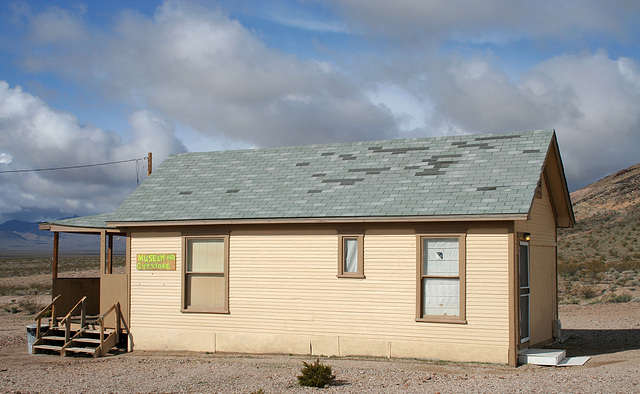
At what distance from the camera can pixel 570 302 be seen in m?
25.2

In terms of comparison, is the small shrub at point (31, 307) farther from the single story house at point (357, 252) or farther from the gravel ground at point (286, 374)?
the gravel ground at point (286, 374)

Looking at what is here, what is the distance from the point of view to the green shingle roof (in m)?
12.8

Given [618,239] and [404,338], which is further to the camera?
[618,239]

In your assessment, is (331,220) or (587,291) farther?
(587,291)

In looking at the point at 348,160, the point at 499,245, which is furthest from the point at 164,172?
the point at 499,245

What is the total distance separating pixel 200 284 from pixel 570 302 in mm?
16425

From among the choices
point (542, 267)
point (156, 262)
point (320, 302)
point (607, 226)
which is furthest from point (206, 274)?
point (607, 226)

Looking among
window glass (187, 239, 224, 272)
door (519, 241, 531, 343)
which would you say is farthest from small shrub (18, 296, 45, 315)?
door (519, 241, 531, 343)

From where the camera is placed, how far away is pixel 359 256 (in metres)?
13.2

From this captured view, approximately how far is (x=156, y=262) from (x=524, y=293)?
26.5 ft

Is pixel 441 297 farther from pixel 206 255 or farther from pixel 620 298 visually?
pixel 620 298

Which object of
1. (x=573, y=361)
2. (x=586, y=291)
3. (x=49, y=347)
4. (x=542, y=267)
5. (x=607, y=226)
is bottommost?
(x=49, y=347)

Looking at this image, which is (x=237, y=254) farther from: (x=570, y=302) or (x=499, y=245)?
(x=570, y=302)

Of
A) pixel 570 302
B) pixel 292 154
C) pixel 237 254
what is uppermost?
pixel 292 154
